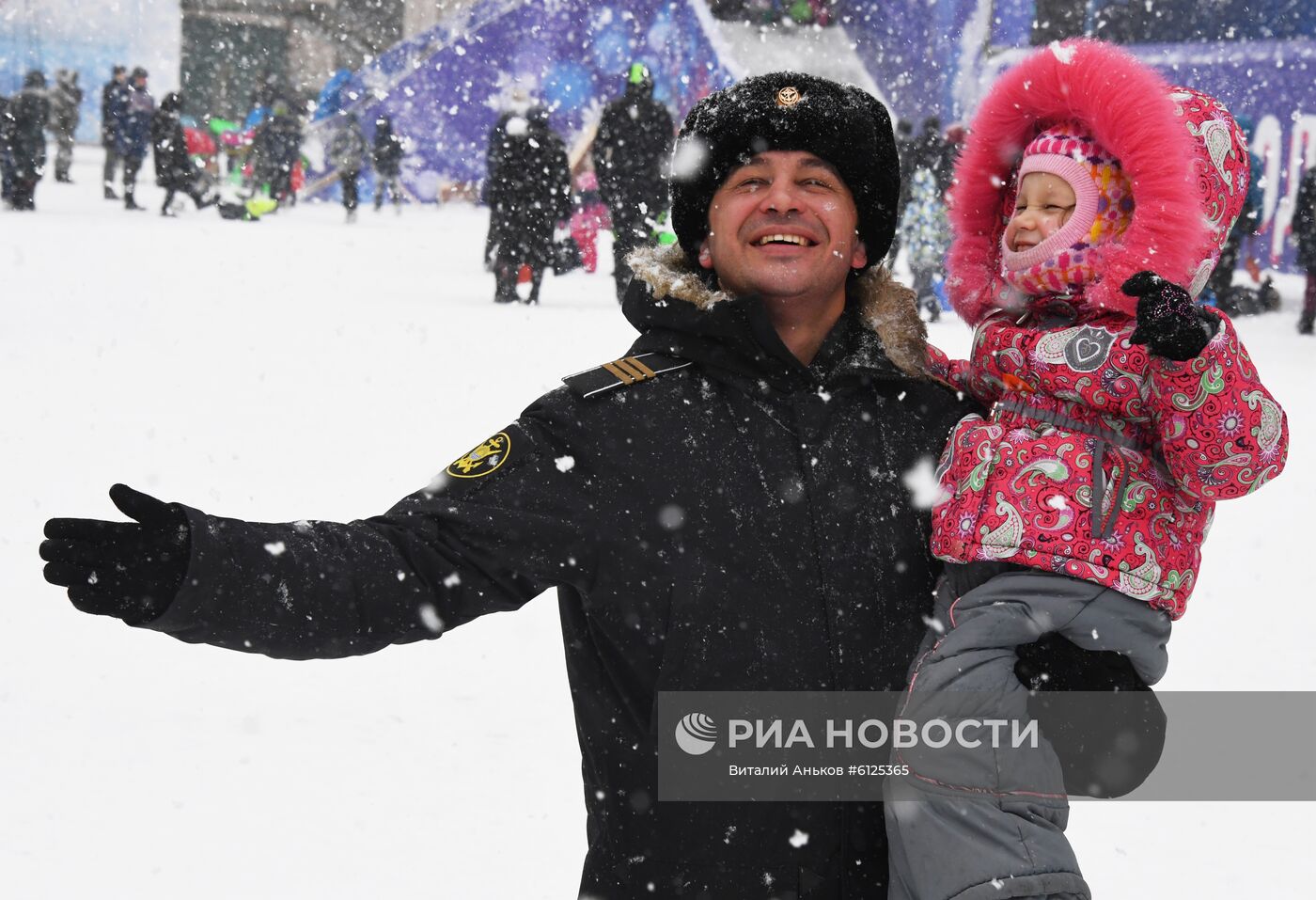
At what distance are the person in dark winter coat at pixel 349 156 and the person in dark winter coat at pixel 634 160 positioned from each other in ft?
30.1

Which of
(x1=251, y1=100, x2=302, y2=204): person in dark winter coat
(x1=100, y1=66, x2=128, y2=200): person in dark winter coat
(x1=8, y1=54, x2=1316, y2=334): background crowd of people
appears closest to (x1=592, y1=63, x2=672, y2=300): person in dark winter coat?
(x1=8, y1=54, x2=1316, y2=334): background crowd of people

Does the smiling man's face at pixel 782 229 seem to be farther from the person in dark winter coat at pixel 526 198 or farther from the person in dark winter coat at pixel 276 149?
the person in dark winter coat at pixel 276 149

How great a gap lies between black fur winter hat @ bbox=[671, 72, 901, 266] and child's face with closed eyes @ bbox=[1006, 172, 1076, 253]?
7.9 inches

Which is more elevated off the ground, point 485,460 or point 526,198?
point 526,198

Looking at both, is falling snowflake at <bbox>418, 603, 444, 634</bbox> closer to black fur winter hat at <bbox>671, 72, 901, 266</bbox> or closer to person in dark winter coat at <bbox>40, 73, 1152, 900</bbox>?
person in dark winter coat at <bbox>40, 73, 1152, 900</bbox>

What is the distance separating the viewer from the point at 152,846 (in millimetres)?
3016

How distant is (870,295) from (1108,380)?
375 mm

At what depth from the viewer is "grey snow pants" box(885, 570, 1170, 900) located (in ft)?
5.81

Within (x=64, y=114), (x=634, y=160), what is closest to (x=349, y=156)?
(x=64, y=114)

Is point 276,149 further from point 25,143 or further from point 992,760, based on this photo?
point 992,760

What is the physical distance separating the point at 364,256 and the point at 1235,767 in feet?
43.4

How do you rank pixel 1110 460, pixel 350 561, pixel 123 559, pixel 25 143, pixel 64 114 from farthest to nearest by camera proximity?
pixel 64 114, pixel 25 143, pixel 1110 460, pixel 350 561, pixel 123 559

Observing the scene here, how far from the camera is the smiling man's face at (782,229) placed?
2002 mm

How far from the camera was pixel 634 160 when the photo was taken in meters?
12.3
